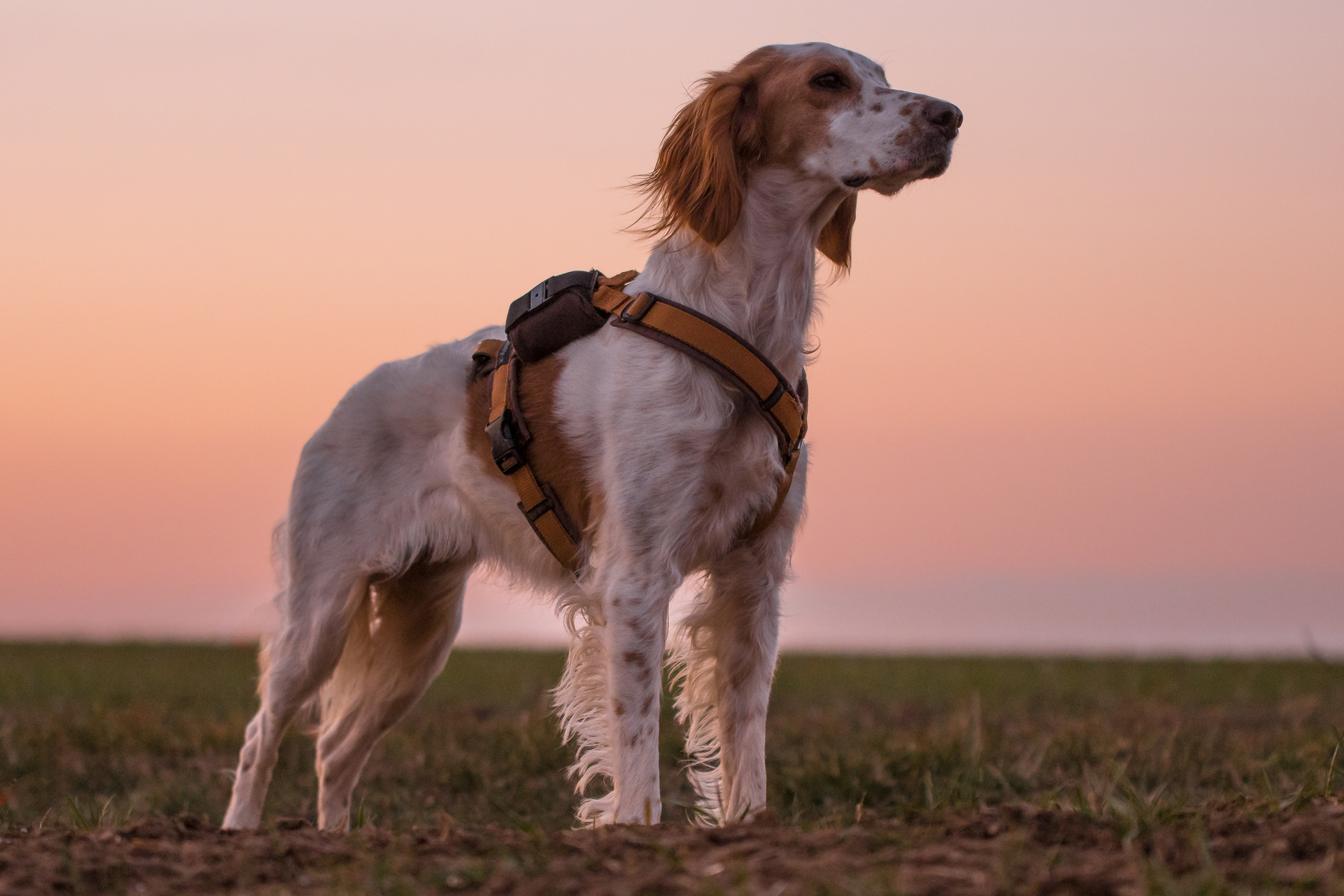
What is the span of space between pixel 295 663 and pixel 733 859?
2576 millimetres

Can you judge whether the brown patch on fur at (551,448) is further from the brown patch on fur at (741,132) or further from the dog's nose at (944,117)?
the dog's nose at (944,117)

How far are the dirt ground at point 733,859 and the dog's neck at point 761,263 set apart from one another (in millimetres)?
1384

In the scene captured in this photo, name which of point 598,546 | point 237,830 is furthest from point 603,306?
point 237,830

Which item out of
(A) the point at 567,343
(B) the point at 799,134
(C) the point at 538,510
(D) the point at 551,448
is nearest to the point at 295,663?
Result: (C) the point at 538,510

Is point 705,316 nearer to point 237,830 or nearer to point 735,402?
point 735,402

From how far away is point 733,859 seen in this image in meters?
2.24

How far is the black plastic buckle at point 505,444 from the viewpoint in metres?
3.70

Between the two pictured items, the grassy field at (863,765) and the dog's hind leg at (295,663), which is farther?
the dog's hind leg at (295,663)

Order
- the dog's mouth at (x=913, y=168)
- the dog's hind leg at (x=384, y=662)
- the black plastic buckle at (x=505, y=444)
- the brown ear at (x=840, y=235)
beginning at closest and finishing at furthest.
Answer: the dog's mouth at (x=913, y=168) → the black plastic buckle at (x=505, y=444) → the brown ear at (x=840, y=235) → the dog's hind leg at (x=384, y=662)

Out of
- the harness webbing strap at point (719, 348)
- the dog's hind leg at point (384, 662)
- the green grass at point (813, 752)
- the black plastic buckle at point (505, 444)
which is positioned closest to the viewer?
the harness webbing strap at point (719, 348)

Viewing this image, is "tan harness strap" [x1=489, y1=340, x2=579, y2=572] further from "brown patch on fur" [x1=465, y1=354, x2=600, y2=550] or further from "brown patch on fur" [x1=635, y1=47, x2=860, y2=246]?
"brown patch on fur" [x1=635, y1=47, x2=860, y2=246]

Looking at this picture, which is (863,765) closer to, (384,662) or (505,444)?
(384,662)

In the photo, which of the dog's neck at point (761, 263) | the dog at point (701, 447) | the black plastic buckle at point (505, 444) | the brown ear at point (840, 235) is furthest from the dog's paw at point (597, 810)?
the brown ear at point (840, 235)

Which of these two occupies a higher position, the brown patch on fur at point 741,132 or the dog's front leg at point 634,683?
the brown patch on fur at point 741,132
